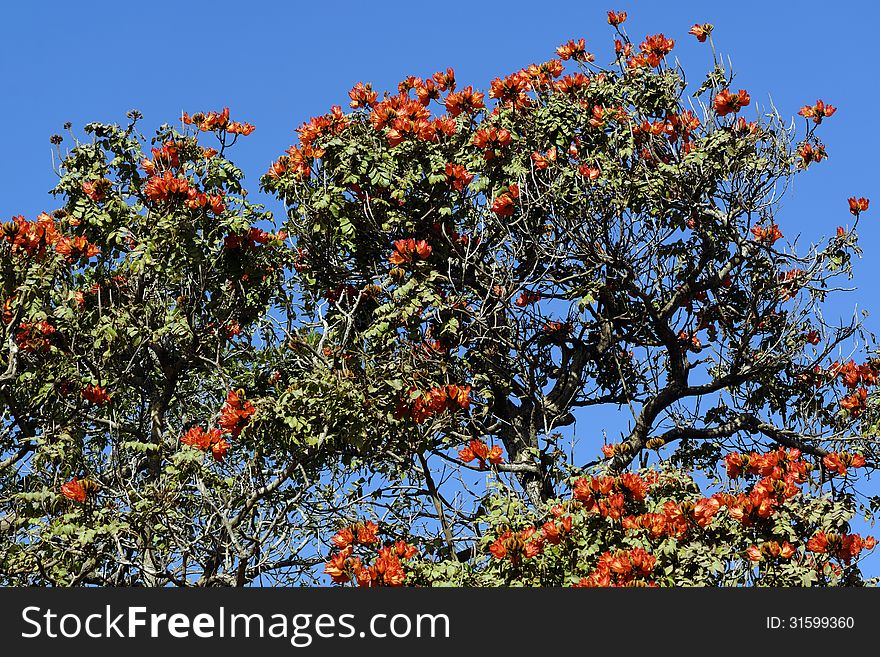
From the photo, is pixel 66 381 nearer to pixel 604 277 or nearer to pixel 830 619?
pixel 604 277

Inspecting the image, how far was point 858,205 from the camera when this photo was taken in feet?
42.7

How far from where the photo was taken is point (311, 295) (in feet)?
44.4

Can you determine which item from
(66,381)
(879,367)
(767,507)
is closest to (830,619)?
(767,507)

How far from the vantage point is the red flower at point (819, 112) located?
13062mm

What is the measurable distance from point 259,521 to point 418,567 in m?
2.14

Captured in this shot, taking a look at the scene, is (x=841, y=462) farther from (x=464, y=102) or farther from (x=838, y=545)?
(x=464, y=102)

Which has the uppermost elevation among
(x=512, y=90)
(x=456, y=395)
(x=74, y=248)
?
(x=512, y=90)

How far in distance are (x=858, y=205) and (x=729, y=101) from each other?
1.99 metres

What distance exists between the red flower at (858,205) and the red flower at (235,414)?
7467mm

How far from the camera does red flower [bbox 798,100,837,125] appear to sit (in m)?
13.1

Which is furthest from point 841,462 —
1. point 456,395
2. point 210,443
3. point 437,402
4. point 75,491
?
point 75,491

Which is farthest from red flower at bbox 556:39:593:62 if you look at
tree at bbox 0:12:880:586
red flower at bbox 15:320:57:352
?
red flower at bbox 15:320:57:352

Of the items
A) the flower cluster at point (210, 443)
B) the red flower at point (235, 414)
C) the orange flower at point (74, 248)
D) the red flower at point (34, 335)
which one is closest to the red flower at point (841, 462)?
the red flower at point (235, 414)

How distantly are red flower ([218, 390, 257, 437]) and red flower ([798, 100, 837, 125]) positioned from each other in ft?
24.6
